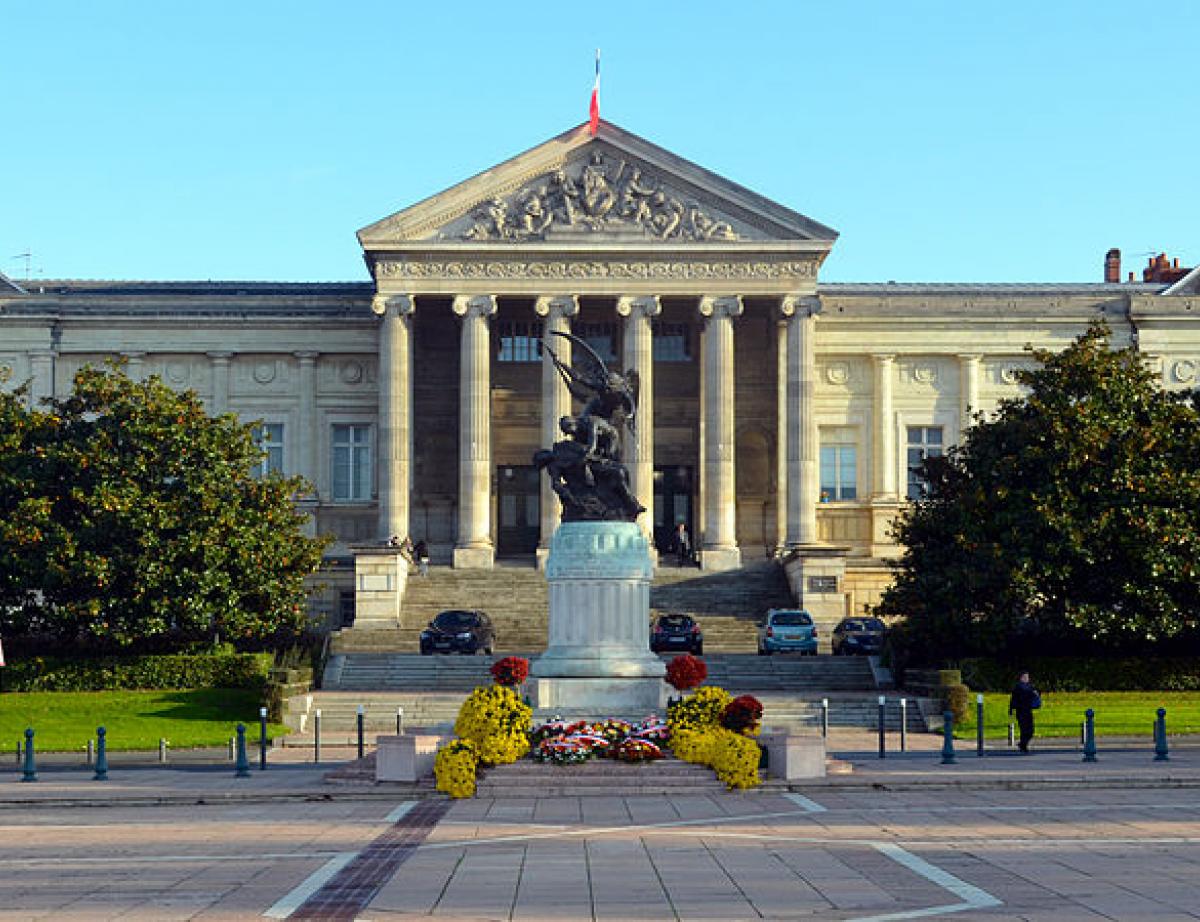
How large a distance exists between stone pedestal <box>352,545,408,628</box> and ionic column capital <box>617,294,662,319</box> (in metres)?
13.9

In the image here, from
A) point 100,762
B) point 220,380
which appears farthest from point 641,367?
point 100,762

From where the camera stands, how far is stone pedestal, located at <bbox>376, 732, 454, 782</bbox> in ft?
108

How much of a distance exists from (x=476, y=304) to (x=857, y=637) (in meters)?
22.3

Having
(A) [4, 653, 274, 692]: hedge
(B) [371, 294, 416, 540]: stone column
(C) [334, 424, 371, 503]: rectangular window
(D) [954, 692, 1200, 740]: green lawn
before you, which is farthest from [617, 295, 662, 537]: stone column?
(D) [954, 692, 1200, 740]: green lawn

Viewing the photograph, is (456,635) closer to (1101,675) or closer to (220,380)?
(1101,675)

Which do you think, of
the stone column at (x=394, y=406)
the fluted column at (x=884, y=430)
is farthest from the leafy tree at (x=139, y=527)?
the fluted column at (x=884, y=430)

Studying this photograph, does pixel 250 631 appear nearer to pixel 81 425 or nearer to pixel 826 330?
pixel 81 425

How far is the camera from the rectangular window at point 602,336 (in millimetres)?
82938

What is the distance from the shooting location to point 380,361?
259 feet

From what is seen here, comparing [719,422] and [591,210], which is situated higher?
[591,210]

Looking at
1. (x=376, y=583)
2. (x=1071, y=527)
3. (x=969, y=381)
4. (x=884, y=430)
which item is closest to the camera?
(x=1071, y=527)

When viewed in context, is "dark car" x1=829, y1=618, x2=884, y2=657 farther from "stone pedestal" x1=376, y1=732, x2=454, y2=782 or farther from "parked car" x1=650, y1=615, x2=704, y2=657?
"stone pedestal" x1=376, y1=732, x2=454, y2=782

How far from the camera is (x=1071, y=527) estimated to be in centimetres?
5422

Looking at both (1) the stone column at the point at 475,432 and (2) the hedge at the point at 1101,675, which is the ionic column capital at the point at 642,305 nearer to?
(1) the stone column at the point at 475,432
